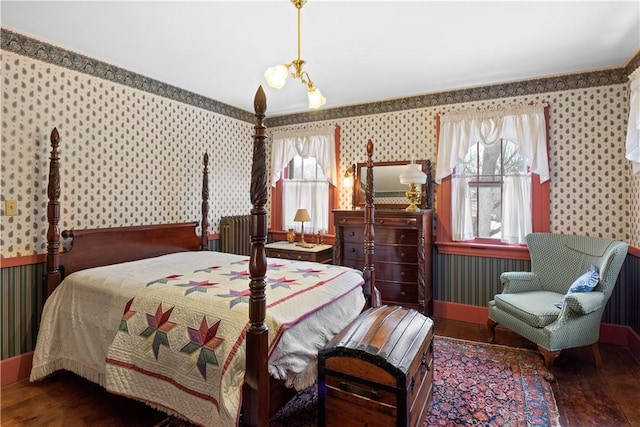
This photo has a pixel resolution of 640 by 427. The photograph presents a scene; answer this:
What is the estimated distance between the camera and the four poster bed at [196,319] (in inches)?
69.2

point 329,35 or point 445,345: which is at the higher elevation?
point 329,35

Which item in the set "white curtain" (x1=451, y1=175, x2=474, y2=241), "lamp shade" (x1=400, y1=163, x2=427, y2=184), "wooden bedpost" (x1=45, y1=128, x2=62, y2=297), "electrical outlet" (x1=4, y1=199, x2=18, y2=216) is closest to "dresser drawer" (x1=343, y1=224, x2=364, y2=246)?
"lamp shade" (x1=400, y1=163, x2=427, y2=184)

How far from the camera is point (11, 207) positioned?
108 inches

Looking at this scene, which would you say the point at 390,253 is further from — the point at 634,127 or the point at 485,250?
the point at 634,127

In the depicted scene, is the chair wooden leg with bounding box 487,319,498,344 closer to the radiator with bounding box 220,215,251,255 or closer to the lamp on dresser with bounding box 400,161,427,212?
the lamp on dresser with bounding box 400,161,427,212

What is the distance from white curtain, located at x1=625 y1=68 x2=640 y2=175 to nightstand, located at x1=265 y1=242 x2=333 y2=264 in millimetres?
3332

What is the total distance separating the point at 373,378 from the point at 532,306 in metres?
2.02

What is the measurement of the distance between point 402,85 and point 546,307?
9.00ft

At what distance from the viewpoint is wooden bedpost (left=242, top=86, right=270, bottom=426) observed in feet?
5.63

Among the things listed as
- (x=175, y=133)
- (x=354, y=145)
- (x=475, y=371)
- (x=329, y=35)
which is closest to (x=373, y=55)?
(x=329, y=35)

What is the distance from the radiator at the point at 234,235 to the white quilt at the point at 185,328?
1.68m

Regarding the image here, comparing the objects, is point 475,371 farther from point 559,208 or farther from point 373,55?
point 373,55

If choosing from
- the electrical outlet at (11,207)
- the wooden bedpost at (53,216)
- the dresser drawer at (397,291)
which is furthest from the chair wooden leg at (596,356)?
the electrical outlet at (11,207)

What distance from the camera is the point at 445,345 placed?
11.1 ft
